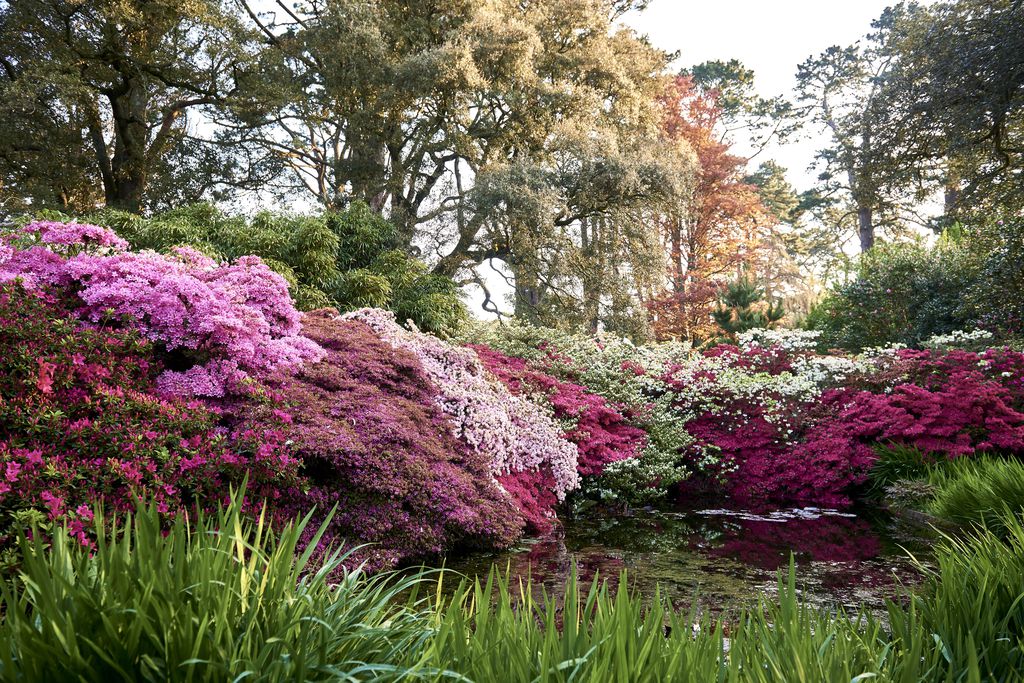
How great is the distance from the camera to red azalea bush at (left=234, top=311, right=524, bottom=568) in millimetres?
4590

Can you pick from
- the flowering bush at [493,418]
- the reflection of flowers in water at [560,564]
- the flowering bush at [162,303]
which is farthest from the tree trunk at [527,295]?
the flowering bush at [162,303]

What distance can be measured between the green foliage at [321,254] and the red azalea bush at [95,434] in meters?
6.17

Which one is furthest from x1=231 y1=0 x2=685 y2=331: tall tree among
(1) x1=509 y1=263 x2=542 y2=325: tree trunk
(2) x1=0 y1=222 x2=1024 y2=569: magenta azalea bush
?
(2) x1=0 y1=222 x2=1024 y2=569: magenta azalea bush

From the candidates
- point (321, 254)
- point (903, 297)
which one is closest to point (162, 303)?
point (321, 254)

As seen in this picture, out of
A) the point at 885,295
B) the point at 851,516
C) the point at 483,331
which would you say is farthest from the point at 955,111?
the point at 483,331

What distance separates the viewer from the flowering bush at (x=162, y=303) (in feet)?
15.2

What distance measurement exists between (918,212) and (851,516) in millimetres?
21128

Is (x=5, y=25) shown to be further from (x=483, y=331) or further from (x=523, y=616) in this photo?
(x=523, y=616)

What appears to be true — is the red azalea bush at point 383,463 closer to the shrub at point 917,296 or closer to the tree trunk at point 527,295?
the shrub at point 917,296

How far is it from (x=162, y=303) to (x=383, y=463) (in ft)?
5.99

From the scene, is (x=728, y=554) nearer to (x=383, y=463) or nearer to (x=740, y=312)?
(x=383, y=463)

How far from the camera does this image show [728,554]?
18.0 ft

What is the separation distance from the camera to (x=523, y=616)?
2.08 meters

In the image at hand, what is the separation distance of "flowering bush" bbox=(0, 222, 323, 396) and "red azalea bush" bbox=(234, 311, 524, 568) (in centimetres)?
29
